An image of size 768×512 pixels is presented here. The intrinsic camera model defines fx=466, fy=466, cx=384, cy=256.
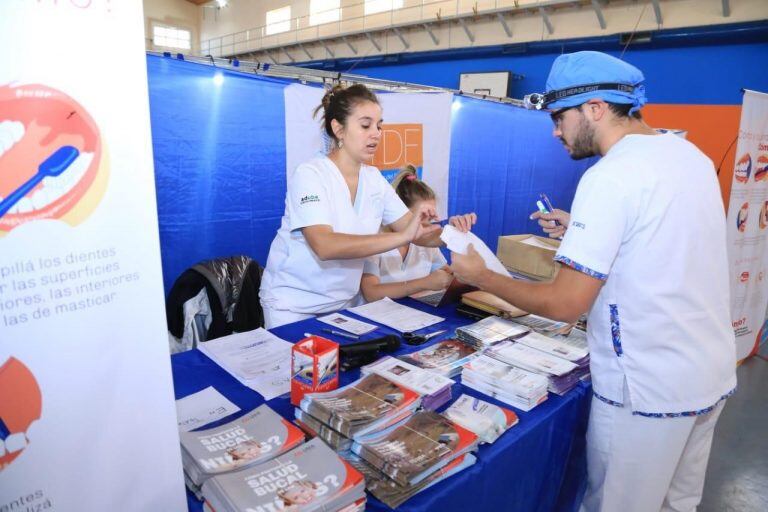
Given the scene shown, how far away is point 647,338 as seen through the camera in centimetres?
108

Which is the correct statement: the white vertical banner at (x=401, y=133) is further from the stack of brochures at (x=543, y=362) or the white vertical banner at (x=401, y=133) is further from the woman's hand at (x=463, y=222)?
the stack of brochures at (x=543, y=362)

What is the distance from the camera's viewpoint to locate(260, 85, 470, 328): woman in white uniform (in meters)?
1.71

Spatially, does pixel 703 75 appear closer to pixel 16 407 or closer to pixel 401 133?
pixel 401 133

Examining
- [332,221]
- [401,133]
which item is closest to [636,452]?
[332,221]

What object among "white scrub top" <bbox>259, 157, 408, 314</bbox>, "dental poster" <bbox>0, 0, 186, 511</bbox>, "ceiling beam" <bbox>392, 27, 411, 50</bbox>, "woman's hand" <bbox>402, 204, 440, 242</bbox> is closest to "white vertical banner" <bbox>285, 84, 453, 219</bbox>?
"white scrub top" <bbox>259, 157, 408, 314</bbox>

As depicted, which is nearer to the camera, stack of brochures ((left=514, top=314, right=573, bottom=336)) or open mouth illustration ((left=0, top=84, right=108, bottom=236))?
open mouth illustration ((left=0, top=84, right=108, bottom=236))

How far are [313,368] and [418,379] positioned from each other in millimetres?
273

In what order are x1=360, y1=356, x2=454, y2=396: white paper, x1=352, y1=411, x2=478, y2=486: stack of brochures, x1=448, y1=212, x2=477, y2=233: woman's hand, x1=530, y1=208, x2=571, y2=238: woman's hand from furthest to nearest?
x1=530, y1=208, x2=571, y2=238: woman's hand → x1=448, y1=212, x2=477, y2=233: woman's hand → x1=360, y1=356, x2=454, y2=396: white paper → x1=352, y1=411, x2=478, y2=486: stack of brochures

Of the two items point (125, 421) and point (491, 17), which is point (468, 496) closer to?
point (125, 421)

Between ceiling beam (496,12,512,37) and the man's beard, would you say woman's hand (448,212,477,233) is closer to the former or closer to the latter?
the man's beard

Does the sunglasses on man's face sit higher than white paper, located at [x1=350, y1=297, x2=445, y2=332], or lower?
higher

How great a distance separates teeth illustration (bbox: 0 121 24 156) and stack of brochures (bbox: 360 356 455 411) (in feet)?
2.90

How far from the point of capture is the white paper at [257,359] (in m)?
1.21

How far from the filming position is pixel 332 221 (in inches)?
70.2
